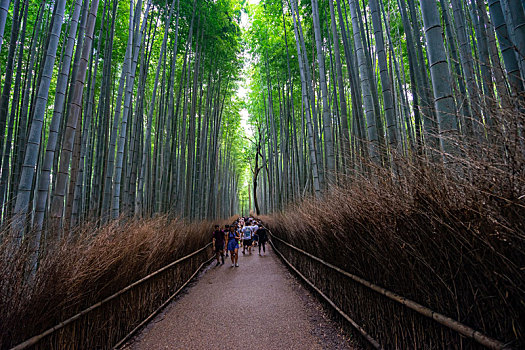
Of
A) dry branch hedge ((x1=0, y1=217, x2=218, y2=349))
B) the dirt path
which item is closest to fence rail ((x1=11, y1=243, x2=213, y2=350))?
dry branch hedge ((x1=0, y1=217, x2=218, y2=349))

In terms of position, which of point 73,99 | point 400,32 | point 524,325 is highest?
point 400,32

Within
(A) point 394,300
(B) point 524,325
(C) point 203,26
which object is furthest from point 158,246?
(C) point 203,26

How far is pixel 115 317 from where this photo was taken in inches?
88.2

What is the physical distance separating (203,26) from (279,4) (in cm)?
209

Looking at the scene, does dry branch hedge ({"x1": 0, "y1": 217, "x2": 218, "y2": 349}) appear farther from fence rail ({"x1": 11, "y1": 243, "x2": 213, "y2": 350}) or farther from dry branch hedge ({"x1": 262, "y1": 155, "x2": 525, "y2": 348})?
dry branch hedge ({"x1": 262, "y1": 155, "x2": 525, "y2": 348})

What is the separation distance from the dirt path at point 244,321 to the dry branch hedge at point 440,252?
632mm

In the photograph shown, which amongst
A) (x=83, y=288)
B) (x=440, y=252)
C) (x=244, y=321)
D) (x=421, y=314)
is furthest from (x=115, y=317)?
(x=440, y=252)

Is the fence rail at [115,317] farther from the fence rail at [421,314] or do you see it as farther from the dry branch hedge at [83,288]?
the fence rail at [421,314]

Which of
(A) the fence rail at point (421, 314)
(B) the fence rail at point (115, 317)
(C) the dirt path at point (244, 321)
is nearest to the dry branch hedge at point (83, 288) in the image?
(B) the fence rail at point (115, 317)

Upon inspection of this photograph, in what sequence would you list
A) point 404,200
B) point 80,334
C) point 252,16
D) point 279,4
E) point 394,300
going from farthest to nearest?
point 252,16, point 279,4, point 80,334, point 394,300, point 404,200

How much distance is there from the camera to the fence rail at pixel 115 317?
1.53 m

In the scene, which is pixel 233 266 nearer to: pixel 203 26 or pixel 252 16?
pixel 203 26

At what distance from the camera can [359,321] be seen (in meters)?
2.19

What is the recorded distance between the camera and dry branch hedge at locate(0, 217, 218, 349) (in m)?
1.31
